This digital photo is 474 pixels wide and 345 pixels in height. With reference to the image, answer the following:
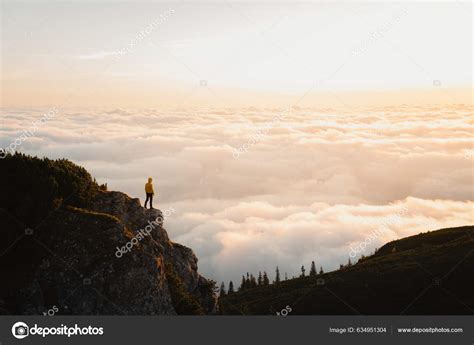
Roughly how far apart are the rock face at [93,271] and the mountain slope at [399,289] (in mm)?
31919

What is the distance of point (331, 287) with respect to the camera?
104438 mm

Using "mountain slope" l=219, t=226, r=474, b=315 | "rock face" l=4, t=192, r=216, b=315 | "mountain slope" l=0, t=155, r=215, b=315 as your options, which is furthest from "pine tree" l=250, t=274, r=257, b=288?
"rock face" l=4, t=192, r=216, b=315

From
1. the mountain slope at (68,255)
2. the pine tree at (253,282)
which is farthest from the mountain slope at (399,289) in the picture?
the pine tree at (253,282)

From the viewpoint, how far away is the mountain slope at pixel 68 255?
41.1 metres

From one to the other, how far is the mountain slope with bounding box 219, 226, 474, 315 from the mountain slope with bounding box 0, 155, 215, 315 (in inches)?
1253

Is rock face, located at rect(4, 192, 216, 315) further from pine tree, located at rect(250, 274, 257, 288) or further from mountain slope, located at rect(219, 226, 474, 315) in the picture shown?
pine tree, located at rect(250, 274, 257, 288)

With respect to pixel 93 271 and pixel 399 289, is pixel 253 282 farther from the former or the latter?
pixel 93 271

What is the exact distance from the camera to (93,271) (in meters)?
41.7

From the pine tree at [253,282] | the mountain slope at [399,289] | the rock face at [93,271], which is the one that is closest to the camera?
the rock face at [93,271]

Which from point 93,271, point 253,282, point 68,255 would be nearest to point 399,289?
point 93,271

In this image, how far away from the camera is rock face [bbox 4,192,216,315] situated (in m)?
41.1

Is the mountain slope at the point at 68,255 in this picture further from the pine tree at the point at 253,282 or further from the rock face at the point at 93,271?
the pine tree at the point at 253,282

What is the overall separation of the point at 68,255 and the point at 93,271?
6.78 ft

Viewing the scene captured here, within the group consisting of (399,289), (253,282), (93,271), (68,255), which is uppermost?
(253,282)
